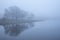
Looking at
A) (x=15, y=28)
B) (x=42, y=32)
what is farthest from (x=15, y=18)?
(x=42, y=32)

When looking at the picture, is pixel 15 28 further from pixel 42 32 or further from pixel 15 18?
pixel 42 32

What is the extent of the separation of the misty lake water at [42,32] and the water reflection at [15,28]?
2.4 inches

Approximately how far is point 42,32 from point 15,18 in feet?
1.92

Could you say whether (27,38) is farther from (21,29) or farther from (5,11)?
(5,11)

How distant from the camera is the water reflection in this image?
1462 millimetres

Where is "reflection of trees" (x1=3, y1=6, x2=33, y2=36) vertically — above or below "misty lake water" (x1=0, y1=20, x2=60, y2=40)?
above

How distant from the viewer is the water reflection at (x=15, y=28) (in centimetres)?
146

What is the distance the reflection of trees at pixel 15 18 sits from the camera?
1.45m

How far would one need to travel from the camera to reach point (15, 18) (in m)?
1.46

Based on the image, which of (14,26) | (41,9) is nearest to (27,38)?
(14,26)

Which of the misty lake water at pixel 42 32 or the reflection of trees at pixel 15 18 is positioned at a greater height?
the reflection of trees at pixel 15 18

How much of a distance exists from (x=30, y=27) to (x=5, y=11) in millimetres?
566

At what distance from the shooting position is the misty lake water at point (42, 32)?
1469 mm

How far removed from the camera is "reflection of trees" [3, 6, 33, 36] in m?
1.45
